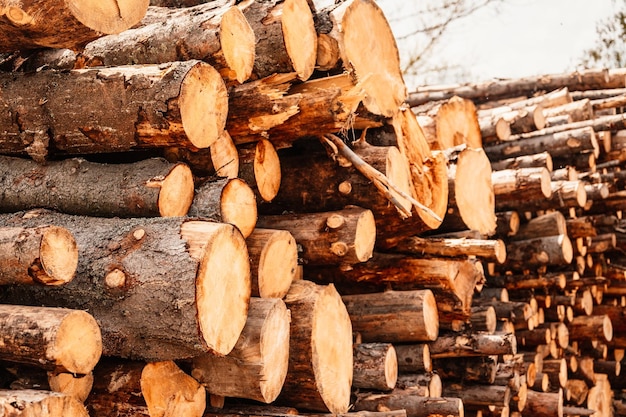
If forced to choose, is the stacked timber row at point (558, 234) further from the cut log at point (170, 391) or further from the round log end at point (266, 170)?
the cut log at point (170, 391)

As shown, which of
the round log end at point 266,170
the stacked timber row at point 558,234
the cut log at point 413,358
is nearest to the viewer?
the round log end at point 266,170

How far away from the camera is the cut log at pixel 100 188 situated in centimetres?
262

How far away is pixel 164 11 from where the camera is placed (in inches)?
132

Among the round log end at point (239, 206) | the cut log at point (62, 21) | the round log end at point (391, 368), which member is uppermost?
the cut log at point (62, 21)

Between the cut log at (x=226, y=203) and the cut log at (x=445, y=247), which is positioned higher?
the cut log at (x=226, y=203)

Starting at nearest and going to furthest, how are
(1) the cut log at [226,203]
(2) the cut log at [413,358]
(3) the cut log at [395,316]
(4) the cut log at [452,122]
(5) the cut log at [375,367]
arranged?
(1) the cut log at [226,203], (5) the cut log at [375,367], (3) the cut log at [395,316], (2) the cut log at [413,358], (4) the cut log at [452,122]

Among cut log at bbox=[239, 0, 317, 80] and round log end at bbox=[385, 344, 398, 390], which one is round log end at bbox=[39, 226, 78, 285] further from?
round log end at bbox=[385, 344, 398, 390]

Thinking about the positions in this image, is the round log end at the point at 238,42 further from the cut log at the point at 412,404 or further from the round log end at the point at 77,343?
the cut log at the point at 412,404

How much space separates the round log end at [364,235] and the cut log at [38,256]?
1.44 metres

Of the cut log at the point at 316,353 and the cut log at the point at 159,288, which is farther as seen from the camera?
the cut log at the point at 316,353

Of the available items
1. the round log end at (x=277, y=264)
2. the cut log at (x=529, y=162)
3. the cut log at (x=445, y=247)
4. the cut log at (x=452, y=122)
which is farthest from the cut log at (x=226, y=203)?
the cut log at (x=529, y=162)

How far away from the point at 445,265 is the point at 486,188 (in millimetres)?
704

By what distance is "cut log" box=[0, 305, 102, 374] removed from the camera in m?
2.01

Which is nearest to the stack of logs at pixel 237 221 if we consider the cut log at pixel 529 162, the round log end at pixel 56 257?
the round log end at pixel 56 257
